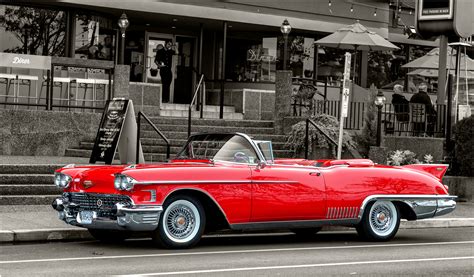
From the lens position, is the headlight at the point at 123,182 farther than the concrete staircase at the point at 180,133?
No

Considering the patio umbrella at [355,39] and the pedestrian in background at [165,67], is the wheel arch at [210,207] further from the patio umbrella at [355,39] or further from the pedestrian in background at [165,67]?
the pedestrian in background at [165,67]

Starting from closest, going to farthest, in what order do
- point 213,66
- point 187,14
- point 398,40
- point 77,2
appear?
point 77,2
point 187,14
point 213,66
point 398,40

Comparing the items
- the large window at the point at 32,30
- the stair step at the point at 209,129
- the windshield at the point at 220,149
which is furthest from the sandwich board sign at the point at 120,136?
the large window at the point at 32,30

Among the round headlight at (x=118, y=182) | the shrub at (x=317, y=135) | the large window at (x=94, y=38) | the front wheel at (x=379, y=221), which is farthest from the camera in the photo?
the large window at (x=94, y=38)

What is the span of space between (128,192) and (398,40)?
24044mm

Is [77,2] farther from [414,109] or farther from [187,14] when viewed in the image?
[414,109]

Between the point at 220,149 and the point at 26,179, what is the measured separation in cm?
476

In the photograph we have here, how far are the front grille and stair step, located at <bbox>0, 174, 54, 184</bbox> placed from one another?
4327mm

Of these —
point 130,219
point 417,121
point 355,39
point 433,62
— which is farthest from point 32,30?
point 130,219

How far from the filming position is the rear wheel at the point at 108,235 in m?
13.0

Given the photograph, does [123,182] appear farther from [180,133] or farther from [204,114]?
[204,114]

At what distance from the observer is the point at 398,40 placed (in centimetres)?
3462

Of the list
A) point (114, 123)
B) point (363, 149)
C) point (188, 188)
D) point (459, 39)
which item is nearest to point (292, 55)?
point (459, 39)

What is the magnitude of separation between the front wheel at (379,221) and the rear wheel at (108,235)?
→ 3.36 meters
